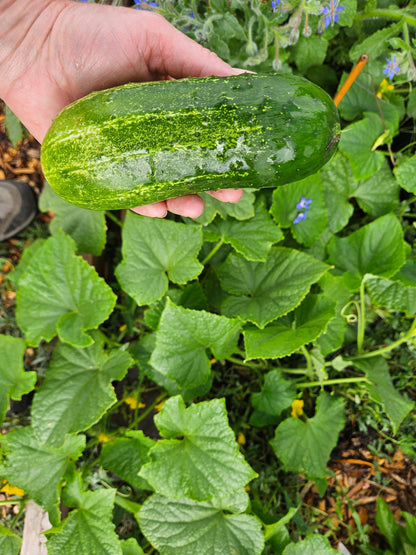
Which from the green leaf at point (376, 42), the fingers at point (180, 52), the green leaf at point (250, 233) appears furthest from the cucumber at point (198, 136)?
the green leaf at point (376, 42)

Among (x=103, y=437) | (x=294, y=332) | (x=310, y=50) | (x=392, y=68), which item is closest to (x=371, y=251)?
(x=294, y=332)

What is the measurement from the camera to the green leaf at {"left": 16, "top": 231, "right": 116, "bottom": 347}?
6.12 ft

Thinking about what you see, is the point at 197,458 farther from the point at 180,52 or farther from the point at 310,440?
the point at 180,52

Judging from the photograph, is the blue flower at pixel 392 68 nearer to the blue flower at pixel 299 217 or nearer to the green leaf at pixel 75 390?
the blue flower at pixel 299 217

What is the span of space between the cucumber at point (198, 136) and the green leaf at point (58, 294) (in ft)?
1.91

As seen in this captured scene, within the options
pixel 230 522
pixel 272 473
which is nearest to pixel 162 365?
pixel 230 522

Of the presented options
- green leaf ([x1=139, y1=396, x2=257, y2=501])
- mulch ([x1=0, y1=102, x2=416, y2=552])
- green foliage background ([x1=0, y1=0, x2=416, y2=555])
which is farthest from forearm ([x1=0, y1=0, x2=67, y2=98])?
mulch ([x1=0, y1=102, x2=416, y2=552])

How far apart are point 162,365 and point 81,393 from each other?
1.42ft

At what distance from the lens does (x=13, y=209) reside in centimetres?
262

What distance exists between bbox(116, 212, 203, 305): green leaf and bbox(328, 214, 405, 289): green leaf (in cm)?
75

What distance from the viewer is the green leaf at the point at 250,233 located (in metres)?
1.86

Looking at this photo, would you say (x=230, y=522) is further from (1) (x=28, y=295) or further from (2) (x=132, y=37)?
(2) (x=132, y=37)

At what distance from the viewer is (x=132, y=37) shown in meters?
1.73

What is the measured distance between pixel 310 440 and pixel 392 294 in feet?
2.62
